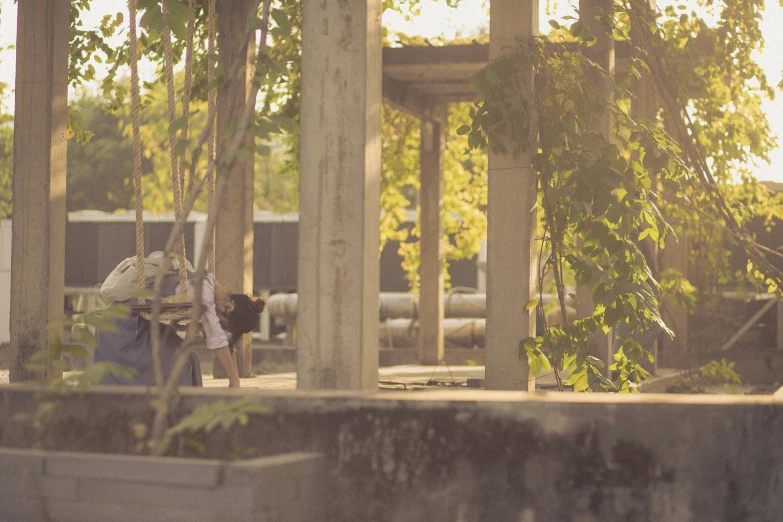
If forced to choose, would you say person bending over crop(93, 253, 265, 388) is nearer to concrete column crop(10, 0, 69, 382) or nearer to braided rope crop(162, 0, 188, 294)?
concrete column crop(10, 0, 69, 382)

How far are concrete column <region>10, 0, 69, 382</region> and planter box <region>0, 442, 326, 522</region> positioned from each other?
235cm

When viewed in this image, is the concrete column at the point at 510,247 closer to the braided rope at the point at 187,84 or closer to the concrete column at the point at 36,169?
the braided rope at the point at 187,84

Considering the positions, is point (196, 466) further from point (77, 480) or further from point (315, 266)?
point (315, 266)

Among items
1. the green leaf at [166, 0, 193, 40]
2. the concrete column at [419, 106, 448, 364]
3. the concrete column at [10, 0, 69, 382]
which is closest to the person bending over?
the concrete column at [10, 0, 69, 382]

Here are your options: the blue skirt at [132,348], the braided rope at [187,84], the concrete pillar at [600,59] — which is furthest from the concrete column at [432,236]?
the braided rope at [187,84]

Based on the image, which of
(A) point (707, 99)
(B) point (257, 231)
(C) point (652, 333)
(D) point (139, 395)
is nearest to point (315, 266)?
(D) point (139, 395)

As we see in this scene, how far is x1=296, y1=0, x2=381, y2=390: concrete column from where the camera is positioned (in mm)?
4270

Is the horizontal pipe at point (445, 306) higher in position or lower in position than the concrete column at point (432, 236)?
lower

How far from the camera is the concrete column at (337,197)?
427 centimetres

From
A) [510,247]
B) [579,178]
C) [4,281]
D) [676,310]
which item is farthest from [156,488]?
[4,281]

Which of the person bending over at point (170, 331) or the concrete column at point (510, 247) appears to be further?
the concrete column at point (510, 247)

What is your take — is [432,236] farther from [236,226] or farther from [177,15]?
[177,15]

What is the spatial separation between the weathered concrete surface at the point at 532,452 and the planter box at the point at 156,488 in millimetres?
181

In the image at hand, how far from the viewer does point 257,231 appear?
23.1 meters
